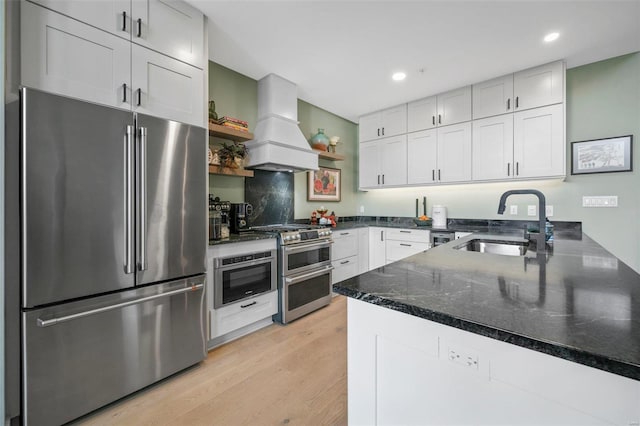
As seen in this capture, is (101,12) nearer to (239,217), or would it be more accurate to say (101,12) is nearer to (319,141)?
(239,217)

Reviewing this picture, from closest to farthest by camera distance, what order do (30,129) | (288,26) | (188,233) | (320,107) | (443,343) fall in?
1. (443,343)
2. (30,129)
3. (188,233)
4. (288,26)
5. (320,107)

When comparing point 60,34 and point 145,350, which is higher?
point 60,34

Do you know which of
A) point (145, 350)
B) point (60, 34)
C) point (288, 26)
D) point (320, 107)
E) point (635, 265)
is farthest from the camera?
point (320, 107)

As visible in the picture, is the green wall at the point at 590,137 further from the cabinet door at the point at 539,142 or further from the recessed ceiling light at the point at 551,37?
the recessed ceiling light at the point at 551,37

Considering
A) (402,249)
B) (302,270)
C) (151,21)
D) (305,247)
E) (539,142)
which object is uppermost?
(151,21)

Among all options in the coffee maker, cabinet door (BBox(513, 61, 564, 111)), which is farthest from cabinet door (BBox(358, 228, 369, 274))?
cabinet door (BBox(513, 61, 564, 111))

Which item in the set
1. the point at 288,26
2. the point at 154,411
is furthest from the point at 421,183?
the point at 154,411

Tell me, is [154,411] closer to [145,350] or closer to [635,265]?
[145,350]

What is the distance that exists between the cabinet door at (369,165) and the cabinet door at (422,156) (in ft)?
1.69

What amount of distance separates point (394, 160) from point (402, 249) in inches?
51.2

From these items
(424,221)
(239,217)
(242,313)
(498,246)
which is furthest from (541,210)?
(239,217)

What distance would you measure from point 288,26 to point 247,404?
2.73m

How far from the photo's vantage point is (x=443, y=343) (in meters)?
0.75

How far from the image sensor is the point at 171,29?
1.90m
